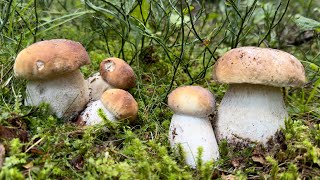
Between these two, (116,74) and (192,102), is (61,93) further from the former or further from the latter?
(192,102)

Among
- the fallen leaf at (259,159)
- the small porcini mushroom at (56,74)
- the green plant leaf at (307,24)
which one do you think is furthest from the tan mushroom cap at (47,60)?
the green plant leaf at (307,24)

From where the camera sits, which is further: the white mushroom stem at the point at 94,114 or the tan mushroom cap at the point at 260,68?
the white mushroom stem at the point at 94,114

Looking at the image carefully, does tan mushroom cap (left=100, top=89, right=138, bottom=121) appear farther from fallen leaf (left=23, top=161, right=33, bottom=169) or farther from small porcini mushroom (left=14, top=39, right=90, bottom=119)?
fallen leaf (left=23, top=161, right=33, bottom=169)

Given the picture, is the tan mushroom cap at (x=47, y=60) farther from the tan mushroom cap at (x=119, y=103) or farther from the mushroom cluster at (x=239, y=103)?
the mushroom cluster at (x=239, y=103)

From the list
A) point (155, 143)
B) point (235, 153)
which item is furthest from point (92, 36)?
point (235, 153)

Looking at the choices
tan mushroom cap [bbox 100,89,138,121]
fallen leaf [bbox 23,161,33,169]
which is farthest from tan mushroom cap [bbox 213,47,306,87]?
fallen leaf [bbox 23,161,33,169]
